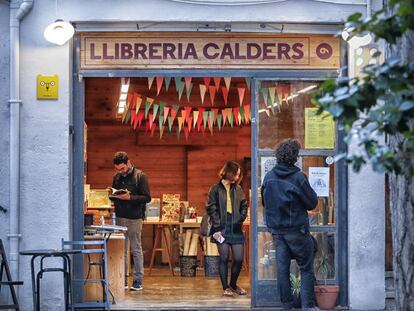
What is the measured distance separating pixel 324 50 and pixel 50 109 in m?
3.08

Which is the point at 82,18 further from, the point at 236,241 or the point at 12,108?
the point at 236,241

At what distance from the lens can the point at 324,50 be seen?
37.6 feet

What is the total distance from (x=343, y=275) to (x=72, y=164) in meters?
Answer: 3.23

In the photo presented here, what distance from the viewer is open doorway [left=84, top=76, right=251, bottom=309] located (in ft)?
46.7

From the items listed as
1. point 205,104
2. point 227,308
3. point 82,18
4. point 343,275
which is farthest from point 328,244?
point 205,104

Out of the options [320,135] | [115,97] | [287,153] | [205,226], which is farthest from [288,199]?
[115,97]

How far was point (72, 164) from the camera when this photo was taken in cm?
1132

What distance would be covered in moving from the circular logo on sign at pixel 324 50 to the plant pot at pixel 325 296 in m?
2.54

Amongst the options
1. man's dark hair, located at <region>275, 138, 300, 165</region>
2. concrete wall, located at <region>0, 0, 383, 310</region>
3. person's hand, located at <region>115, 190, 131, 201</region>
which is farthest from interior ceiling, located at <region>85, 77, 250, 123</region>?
man's dark hair, located at <region>275, 138, 300, 165</region>

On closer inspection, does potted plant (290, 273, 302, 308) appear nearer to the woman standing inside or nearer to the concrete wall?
the woman standing inside

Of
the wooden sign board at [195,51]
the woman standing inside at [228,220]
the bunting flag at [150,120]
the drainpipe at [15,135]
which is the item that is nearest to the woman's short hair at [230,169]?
the woman standing inside at [228,220]

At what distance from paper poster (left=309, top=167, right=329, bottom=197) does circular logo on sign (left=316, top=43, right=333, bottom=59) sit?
4.08 feet

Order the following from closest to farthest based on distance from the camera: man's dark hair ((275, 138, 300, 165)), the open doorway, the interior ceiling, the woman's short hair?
man's dark hair ((275, 138, 300, 165)), the woman's short hair, the open doorway, the interior ceiling

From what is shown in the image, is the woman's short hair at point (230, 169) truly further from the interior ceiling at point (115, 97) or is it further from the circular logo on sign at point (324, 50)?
the interior ceiling at point (115, 97)
